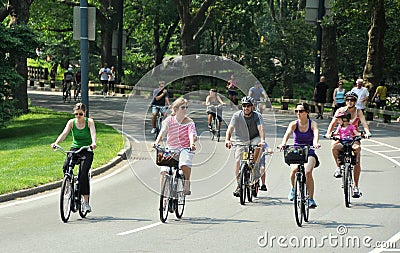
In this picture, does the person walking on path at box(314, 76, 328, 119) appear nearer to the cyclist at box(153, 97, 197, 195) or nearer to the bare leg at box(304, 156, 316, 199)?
the bare leg at box(304, 156, 316, 199)

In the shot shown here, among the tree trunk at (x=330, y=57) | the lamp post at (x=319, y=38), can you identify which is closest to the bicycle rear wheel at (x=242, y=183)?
the lamp post at (x=319, y=38)

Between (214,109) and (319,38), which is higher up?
(319,38)

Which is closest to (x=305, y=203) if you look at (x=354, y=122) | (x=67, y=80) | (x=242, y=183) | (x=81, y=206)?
(x=242, y=183)

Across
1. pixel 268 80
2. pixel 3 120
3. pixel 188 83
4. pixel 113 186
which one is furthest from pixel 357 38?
pixel 113 186

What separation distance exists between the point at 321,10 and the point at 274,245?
92.7 ft

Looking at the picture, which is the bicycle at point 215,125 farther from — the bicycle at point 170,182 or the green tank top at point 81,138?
the bicycle at point 170,182

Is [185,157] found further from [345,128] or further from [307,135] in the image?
[345,128]

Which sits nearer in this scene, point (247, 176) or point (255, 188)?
point (247, 176)

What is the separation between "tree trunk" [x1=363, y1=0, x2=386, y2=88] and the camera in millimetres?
36188

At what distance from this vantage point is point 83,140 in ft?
43.2

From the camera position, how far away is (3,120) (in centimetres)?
2781

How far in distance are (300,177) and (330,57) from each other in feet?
97.0

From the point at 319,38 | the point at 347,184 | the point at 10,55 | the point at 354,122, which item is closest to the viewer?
the point at 347,184

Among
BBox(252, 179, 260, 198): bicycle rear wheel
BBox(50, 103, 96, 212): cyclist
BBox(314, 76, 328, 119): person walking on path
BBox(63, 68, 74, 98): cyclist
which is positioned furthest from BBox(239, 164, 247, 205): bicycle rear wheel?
BBox(63, 68, 74, 98): cyclist
